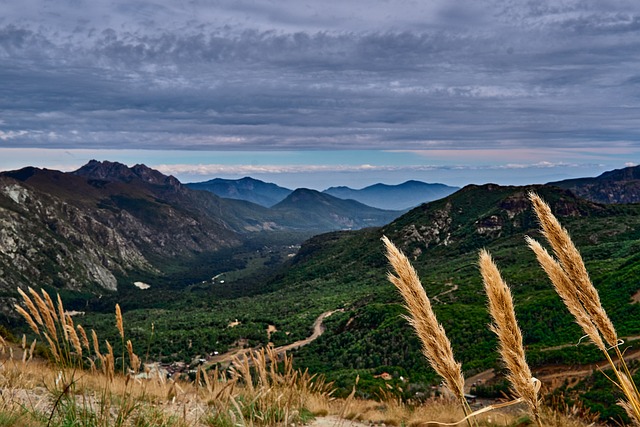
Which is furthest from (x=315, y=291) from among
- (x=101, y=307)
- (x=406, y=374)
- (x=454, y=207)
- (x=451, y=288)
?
(x=101, y=307)

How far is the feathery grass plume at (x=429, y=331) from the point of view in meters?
2.19

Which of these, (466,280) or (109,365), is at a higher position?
(109,365)

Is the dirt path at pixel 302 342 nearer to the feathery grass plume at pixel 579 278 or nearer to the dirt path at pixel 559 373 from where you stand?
the dirt path at pixel 559 373

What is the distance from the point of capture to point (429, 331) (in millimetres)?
2221

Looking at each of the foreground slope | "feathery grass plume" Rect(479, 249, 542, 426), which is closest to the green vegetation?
the foreground slope

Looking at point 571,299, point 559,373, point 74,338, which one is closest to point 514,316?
point 571,299

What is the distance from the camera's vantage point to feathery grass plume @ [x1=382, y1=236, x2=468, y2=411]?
2193 mm

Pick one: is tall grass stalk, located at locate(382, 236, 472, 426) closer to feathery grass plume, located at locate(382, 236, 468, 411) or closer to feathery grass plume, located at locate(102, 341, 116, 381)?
feathery grass plume, located at locate(382, 236, 468, 411)

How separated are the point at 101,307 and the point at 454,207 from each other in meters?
143

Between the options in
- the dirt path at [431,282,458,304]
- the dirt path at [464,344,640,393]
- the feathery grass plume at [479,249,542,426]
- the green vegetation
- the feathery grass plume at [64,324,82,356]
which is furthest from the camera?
the dirt path at [431,282,458,304]

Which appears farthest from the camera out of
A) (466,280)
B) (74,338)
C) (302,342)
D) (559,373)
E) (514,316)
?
(466,280)

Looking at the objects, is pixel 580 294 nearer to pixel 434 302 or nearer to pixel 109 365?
pixel 109 365

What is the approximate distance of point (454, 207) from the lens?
144 m

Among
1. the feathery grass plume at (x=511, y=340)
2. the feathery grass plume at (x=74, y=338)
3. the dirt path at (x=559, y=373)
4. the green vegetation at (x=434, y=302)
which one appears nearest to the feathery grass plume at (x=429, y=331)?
the feathery grass plume at (x=511, y=340)
